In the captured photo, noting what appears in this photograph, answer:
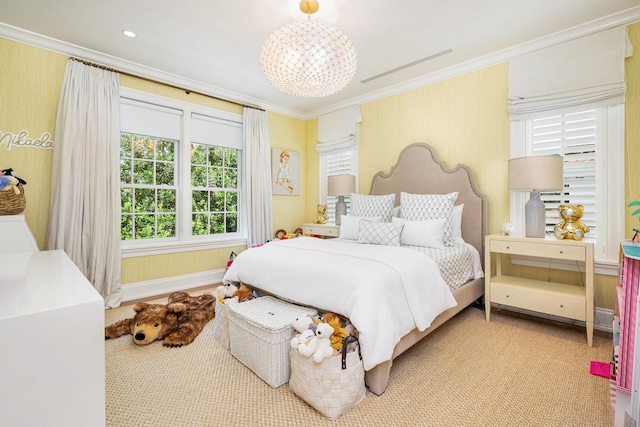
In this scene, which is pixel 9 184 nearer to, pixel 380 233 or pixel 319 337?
pixel 319 337

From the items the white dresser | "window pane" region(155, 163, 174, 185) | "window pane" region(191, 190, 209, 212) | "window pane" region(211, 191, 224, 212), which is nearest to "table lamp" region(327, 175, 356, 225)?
"window pane" region(211, 191, 224, 212)

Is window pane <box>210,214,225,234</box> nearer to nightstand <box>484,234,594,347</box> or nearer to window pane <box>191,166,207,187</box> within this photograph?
window pane <box>191,166,207,187</box>

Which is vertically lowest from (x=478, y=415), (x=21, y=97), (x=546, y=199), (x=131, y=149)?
(x=478, y=415)

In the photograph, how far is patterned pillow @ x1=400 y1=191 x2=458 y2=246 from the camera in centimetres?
297

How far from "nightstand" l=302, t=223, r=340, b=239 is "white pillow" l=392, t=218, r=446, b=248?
132 centimetres

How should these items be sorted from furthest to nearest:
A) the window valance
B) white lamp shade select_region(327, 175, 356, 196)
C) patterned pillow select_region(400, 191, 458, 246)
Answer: the window valance → white lamp shade select_region(327, 175, 356, 196) → patterned pillow select_region(400, 191, 458, 246)

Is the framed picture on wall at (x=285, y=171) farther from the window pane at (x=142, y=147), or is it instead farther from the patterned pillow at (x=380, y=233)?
the patterned pillow at (x=380, y=233)

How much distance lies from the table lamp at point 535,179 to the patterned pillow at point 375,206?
1219mm

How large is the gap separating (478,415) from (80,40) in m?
4.20

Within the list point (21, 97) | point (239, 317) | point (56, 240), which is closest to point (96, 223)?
point (56, 240)

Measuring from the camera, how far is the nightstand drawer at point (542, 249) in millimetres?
2273

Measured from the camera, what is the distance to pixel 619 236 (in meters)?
2.45

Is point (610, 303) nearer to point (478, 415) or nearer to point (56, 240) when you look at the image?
point (478, 415)

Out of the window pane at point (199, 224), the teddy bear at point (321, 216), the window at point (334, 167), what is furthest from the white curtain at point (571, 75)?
the window pane at point (199, 224)
